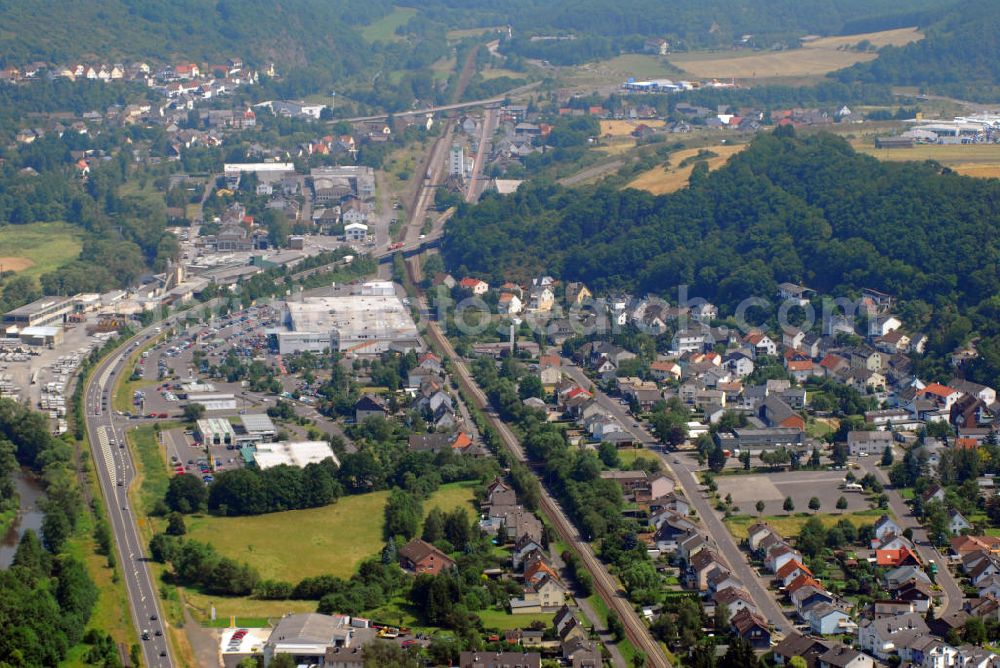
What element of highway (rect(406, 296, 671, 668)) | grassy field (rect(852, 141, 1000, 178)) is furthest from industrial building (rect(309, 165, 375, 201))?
highway (rect(406, 296, 671, 668))

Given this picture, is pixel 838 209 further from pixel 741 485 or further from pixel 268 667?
pixel 268 667

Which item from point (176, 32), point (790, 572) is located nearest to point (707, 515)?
point (790, 572)

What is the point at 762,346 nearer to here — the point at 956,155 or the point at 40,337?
the point at 956,155

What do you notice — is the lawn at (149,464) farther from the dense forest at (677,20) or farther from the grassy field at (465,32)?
the grassy field at (465,32)

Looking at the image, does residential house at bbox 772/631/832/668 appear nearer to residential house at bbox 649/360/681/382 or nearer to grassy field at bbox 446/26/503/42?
residential house at bbox 649/360/681/382

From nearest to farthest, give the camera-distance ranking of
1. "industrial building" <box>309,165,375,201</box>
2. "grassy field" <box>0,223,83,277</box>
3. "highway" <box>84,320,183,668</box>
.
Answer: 1. "highway" <box>84,320,183,668</box>
2. "grassy field" <box>0,223,83,277</box>
3. "industrial building" <box>309,165,375,201</box>

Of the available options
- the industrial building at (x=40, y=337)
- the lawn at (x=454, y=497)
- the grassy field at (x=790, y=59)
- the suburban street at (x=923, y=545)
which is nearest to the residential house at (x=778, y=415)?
the suburban street at (x=923, y=545)

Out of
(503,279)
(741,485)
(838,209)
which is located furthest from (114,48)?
(741,485)
